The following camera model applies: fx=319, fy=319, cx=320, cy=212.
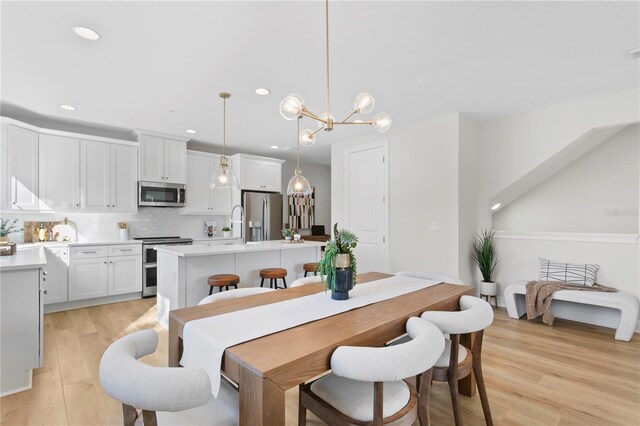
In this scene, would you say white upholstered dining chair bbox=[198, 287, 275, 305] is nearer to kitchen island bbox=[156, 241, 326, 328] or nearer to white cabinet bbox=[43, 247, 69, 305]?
kitchen island bbox=[156, 241, 326, 328]

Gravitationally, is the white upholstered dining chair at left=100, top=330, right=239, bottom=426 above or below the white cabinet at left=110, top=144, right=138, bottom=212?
below

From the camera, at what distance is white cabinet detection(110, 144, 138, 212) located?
4.79 m

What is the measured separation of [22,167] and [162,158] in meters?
1.68

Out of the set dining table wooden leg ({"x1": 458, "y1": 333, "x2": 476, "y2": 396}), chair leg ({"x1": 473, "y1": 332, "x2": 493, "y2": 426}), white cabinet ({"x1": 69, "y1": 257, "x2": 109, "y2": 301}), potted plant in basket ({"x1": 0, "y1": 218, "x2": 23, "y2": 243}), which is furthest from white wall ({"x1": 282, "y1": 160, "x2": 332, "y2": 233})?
chair leg ({"x1": 473, "y1": 332, "x2": 493, "y2": 426})

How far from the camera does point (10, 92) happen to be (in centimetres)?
342

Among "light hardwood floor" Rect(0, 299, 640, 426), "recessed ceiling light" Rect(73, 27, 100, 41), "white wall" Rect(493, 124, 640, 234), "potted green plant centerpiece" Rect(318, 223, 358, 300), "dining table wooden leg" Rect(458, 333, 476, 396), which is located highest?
"recessed ceiling light" Rect(73, 27, 100, 41)

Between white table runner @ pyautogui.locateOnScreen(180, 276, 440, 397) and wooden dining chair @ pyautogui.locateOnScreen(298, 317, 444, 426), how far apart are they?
32cm

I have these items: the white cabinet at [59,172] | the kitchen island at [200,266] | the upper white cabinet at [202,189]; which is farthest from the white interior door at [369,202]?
the white cabinet at [59,172]

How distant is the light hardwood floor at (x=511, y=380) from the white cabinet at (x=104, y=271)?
2.16ft

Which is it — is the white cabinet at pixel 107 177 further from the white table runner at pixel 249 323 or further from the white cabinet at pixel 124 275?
the white table runner at pixel 249 323

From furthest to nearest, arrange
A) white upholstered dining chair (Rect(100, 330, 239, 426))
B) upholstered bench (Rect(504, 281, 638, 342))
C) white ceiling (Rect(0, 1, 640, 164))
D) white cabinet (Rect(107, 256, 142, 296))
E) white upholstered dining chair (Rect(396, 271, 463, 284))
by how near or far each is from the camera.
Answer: white cabinet (Rect(107, 256, 142, 296)) → upholstered bench (Rect(504, 281, 638, 342)) → white upholstered dining chair (Rect(396, 271, 463, 284)) → white ceiling (Rect(0, 1, 640, 164)) → white upholstered dining chair (Rect(100, 330, 239, 426))

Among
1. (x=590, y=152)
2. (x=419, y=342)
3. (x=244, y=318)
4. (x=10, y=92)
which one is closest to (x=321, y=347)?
(x=419, y=342)

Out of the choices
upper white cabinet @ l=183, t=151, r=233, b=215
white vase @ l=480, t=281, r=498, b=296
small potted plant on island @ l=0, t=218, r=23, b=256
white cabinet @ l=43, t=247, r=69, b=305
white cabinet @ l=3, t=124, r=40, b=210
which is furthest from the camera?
upper white cabinet @ l=183, t=151, r=233, b=215

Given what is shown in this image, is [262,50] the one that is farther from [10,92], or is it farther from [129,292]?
[129,292]
